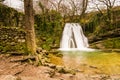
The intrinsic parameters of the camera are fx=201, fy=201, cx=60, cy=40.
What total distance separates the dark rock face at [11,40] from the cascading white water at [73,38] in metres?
10.8

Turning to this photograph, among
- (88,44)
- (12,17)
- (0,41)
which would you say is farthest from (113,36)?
(0,41)

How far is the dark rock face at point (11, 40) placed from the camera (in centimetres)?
1203

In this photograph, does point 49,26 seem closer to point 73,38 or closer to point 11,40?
point 73,38

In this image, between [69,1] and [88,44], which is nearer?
[88,44]

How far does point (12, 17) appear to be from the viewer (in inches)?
789

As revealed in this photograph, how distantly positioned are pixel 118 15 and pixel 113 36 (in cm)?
298

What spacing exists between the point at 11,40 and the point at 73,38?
1251 centimetres

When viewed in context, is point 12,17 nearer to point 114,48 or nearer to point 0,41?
point 0,41

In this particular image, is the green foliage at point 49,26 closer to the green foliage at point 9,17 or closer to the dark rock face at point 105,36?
the green foliage at point 9,17

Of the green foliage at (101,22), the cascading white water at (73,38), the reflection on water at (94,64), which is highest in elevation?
the green foliage at (101,22)

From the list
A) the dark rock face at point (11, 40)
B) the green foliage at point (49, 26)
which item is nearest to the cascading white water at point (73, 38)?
the green foliage at point (49, 26)

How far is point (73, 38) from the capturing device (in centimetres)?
2441

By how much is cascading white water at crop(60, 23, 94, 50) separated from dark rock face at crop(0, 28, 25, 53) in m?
10.8

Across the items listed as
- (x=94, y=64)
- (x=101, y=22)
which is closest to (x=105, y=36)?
(x=101, y=22)
